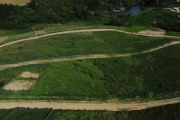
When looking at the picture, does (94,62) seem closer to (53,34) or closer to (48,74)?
(48,74)

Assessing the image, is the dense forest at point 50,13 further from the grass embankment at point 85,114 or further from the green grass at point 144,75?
the grass embankment at point 85,114

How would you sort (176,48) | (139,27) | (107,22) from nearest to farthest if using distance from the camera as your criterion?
(176,48) < (139,27) < (107,22)

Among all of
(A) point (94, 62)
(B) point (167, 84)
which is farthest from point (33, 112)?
(B) point (167, 84)

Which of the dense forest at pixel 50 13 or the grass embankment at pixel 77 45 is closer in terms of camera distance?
the grass embankment at pixel 77 45

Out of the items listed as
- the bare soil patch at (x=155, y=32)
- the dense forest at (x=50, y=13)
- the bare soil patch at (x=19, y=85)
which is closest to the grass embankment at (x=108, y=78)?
the bare soil patch at (x=19, y=85)

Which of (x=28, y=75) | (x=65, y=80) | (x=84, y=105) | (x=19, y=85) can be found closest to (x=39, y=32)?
(x=28, y=75)
